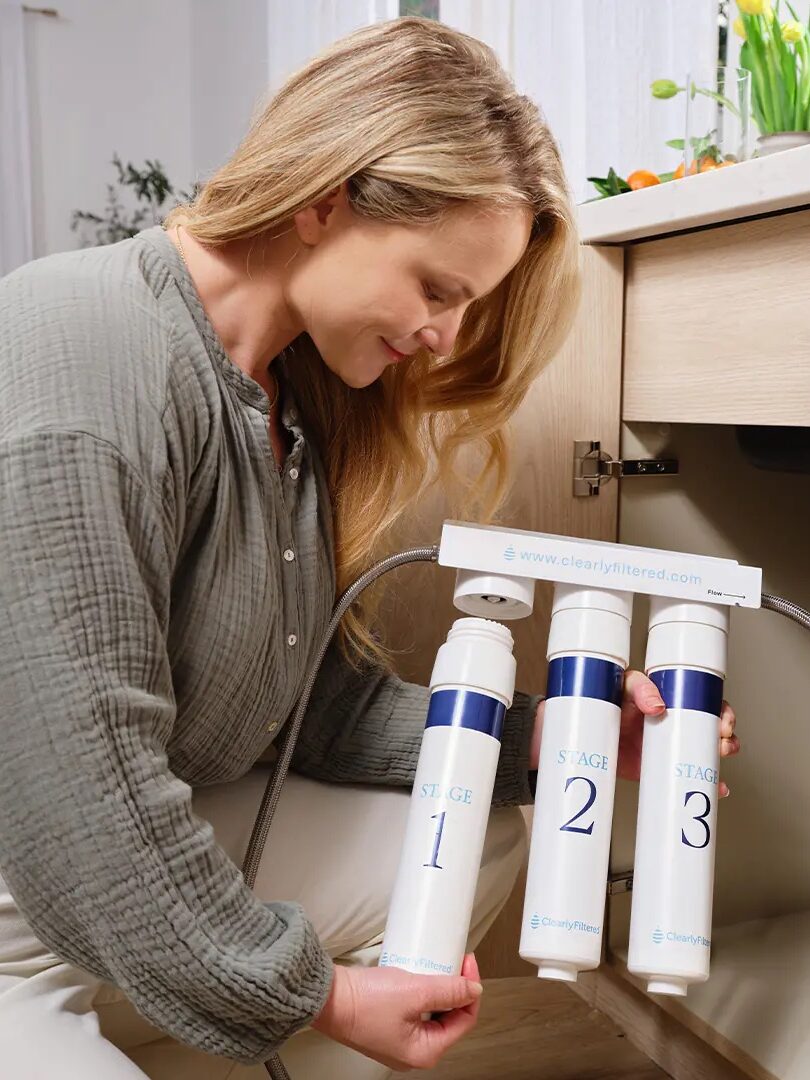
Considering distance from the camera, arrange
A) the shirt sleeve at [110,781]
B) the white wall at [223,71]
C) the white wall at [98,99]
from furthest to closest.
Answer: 1. the white wall at [98,99]
2. the white wall at [223,71]
3. the shirt sleeve at [110,781]

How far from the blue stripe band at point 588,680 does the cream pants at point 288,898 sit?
1.20ft

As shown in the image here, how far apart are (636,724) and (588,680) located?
179 mm

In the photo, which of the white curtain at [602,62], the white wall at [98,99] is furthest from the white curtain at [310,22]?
the white wall at [98,99]

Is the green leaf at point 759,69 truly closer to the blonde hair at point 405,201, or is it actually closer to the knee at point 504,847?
the blonde hair at point 405,201

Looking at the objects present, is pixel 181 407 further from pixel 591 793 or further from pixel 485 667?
pixel 591 793

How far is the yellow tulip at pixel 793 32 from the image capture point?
3.92ft

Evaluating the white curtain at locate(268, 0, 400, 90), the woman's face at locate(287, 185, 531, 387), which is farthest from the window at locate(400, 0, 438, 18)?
the woman's face at locate(287, 185, 531, 387)

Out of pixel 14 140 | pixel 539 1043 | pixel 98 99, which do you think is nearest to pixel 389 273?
pixel 539 1043

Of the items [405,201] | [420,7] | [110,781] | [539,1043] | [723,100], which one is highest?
[420,7]

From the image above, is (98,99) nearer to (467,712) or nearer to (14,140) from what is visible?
Answer: (14,140)

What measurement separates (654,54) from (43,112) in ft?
8.23

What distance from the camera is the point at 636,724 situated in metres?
0.94

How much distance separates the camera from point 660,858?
767mm

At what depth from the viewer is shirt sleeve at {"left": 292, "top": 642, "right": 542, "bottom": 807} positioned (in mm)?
1114
